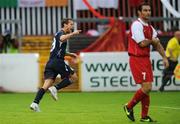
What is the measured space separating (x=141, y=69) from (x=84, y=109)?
127 inches

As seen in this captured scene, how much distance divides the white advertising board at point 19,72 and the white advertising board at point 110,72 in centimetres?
152

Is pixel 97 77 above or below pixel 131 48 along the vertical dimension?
below

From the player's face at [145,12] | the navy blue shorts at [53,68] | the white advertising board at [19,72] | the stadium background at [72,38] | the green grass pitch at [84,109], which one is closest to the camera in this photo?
the player's face at [145,12]

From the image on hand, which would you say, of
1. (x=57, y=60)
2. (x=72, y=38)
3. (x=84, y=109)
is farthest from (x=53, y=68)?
(x=72, y=38)

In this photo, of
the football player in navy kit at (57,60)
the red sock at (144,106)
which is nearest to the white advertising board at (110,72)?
the football player in navy kit at (57,60)

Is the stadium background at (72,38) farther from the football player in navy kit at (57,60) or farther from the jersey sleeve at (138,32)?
the jersey sleeve at (138,32)

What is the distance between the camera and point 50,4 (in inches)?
1021

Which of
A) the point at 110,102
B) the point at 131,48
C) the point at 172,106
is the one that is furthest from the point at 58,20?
the point at 131,48

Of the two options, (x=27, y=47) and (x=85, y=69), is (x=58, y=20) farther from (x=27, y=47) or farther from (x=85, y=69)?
(x=85, y=69)

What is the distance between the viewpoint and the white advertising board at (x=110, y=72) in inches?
902

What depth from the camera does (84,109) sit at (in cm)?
1612

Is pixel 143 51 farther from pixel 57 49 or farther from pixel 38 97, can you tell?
pixel 57 49

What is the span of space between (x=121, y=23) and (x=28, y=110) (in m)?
8.47

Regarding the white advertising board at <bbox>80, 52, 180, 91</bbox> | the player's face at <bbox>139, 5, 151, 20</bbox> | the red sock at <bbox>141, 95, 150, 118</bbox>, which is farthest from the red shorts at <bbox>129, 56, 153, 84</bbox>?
the white advertising board at <bbox>80, 52, 180, 91</bbox>
